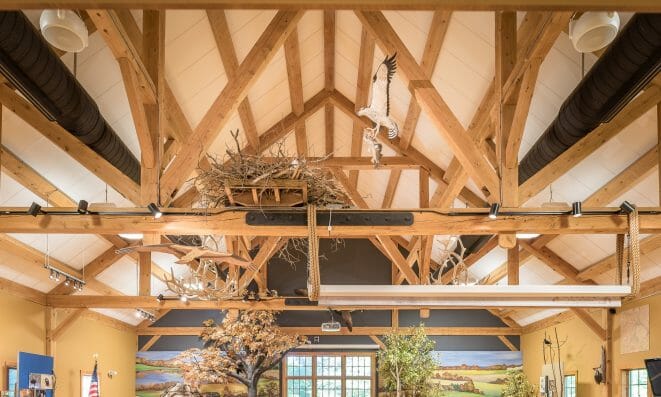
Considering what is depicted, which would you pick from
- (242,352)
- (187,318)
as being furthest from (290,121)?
(187,318)

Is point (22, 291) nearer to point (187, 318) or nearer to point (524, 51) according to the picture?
point (187, 318)

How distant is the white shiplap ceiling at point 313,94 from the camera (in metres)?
6.99

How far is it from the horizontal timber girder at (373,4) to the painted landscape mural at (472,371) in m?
15.1

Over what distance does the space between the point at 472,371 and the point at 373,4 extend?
15.7 meters

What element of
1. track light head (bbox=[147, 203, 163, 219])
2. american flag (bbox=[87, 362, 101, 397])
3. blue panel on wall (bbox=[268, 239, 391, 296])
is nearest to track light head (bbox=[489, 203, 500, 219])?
track light head (bbox=[147, 203, 163, 219])

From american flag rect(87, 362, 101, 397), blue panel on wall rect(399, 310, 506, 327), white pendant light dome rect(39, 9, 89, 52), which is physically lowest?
american flag rect(87, 362, 101, 397)

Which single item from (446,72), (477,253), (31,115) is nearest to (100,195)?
(31,115)

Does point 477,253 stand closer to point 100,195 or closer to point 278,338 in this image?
point 278,338

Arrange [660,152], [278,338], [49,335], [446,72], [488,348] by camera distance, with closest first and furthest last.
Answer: [660,152] → [446,72] → [49,335] → [278,338] → [488,348]

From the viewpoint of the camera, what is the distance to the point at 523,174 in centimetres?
791

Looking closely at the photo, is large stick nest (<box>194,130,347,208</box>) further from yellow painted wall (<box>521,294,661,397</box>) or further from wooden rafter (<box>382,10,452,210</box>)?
yellow painted wall (<box>521,294,661,397</box>)

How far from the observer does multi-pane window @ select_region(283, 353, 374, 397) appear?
16875 mm

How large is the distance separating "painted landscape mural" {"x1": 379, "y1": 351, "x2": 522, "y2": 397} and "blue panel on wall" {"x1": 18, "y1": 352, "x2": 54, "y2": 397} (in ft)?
26.3

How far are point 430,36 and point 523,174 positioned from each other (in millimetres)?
1852
